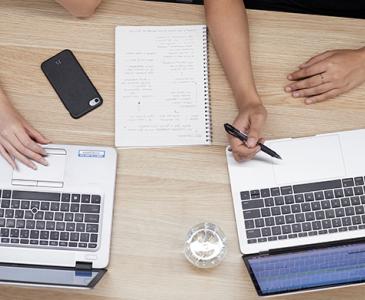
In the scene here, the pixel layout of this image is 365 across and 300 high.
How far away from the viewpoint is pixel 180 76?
1195mm

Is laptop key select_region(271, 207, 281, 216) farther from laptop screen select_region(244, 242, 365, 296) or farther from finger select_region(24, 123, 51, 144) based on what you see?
finger select_region(24, 123, 51, 144)

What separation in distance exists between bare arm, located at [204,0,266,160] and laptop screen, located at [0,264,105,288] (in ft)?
1.24

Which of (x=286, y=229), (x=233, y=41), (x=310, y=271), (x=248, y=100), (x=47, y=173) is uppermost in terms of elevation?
(x=233, y=41)

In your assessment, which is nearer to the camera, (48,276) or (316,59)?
(48,276)

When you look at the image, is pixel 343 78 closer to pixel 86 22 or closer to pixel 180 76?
pixel 180 76

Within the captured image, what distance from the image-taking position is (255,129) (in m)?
1.11

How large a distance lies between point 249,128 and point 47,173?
0.42m

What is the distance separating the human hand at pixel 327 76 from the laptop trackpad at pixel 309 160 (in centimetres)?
9

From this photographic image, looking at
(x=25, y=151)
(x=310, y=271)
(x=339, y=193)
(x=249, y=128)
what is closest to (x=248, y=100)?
(x=249, y=128)

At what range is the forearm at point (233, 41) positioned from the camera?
1.16 metres

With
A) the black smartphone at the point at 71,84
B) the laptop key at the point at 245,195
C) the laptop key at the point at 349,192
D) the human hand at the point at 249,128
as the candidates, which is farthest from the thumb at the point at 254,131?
the black smartphone at the point at 71,84

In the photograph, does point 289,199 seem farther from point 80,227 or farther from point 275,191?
point 80,227

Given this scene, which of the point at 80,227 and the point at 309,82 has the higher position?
the point at 309,82

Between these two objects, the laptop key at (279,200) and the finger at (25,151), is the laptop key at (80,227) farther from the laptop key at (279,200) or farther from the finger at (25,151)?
the laptop key at (279,200)
